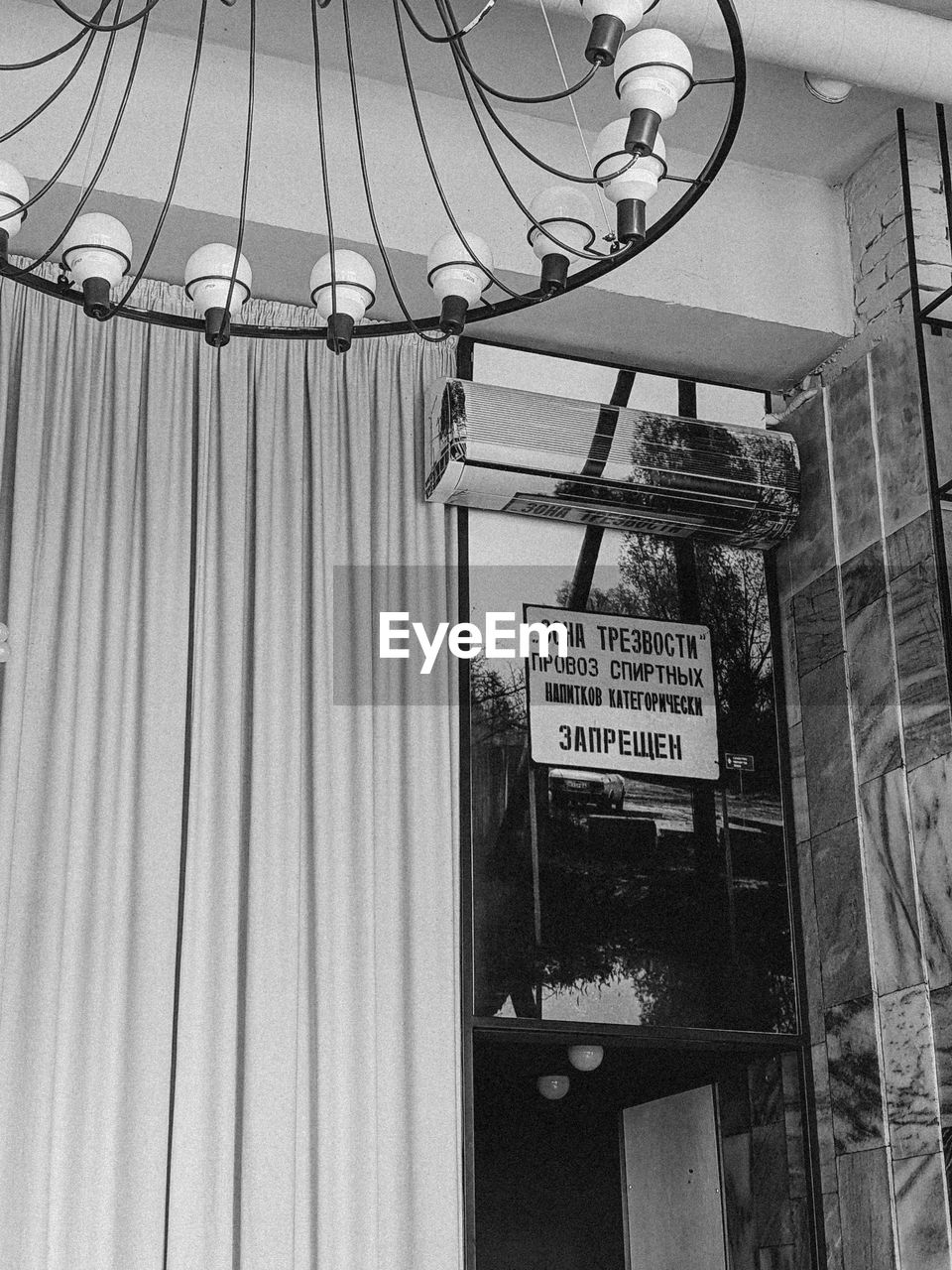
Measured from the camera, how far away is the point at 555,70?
3.97m

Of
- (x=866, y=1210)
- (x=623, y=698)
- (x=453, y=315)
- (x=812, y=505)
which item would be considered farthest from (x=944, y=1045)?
(x=453, y=315)

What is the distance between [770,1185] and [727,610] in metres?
1.67

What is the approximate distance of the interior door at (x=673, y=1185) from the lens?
4273 mm

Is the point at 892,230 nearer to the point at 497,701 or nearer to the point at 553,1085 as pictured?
the point at 497,701

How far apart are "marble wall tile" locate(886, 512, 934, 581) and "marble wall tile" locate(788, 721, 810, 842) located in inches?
24.1

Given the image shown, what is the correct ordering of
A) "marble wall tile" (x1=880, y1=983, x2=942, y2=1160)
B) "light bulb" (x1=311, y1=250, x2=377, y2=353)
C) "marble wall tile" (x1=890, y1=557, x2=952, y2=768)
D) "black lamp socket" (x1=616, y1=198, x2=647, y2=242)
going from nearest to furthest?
"black lamp socket" (x1=616, y1=198, x2=647, y2=242) < "light bulb" (x1=311, y1=250, x2=377, y2=353) < "marble wall tile" (x1=880, y1=983, x2=942, y2=1160) < "marble wall tile" (x1=890, y1=557, x2=952, y2=768)

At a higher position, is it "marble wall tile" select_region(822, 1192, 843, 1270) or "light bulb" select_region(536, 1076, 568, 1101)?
"light bulb" select_region(536, 1076, 568, 1101)

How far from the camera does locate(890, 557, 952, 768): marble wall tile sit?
3.60 m

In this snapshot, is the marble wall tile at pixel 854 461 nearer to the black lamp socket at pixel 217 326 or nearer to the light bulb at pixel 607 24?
the black lamp socket at pixel 217 326

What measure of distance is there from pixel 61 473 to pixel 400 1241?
83.2 inches

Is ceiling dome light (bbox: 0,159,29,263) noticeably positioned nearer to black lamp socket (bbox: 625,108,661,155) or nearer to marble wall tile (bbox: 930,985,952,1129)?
black lamp socket (bbox: 625,108,661,155)

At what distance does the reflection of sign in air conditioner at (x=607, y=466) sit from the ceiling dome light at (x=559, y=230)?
166cm

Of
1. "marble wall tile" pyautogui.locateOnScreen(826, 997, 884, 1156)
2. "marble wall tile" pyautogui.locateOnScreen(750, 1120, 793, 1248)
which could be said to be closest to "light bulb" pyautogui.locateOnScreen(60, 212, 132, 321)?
"marble wall tile" pyautogui.locateOnScreen(826, 997, 884, 1156)

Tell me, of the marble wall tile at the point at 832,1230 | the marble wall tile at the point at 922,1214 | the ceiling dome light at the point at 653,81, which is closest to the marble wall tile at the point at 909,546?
the marble wall tile at the point at 922,1214
